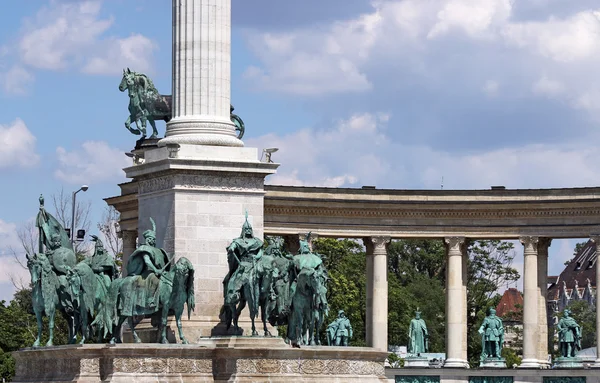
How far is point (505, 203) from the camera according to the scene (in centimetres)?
9088

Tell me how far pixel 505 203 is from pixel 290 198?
12.3 metres

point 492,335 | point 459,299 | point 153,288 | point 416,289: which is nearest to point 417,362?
point 459,299

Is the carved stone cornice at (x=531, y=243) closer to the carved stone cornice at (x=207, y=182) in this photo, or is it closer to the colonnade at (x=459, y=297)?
the colonnade at (x=459, y=297)

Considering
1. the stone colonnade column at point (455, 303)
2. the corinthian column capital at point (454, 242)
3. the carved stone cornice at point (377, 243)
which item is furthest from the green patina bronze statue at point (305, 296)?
the corinthian column capital at point (454, 242)

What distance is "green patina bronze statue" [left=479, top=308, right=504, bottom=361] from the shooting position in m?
89.0

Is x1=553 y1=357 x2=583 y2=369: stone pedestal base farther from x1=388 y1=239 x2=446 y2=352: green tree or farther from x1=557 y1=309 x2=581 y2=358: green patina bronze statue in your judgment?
x1=388 y1=239 x2=446 y2=352: green tree

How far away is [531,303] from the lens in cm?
9100

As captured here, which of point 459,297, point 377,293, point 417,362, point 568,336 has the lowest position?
point 417,362

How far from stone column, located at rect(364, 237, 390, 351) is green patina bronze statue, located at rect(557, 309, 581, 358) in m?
10.2

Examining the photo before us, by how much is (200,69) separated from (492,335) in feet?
118

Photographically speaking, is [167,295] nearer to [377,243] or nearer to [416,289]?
[377,243]

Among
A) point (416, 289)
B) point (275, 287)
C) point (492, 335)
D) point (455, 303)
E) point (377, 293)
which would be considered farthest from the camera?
point (416, 289)

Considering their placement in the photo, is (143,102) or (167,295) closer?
(167,295)

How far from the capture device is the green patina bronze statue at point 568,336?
3447 inches
